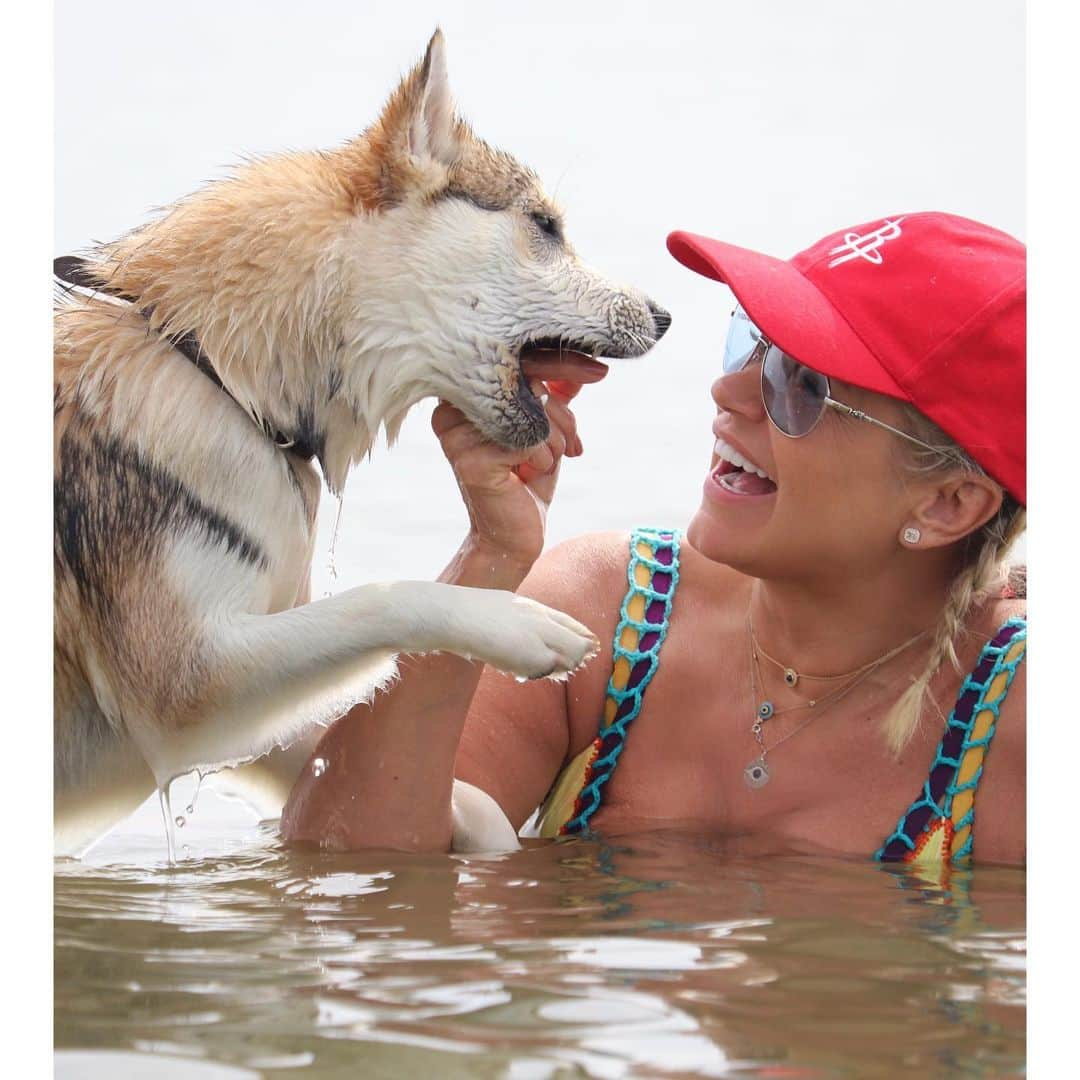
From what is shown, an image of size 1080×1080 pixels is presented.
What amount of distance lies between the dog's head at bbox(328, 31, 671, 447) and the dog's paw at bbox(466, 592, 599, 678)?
463mm

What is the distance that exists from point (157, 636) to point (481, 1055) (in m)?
1.41

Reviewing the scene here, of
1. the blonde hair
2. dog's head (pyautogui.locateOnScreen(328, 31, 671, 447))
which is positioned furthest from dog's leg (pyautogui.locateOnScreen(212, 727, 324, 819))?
the blonde hair

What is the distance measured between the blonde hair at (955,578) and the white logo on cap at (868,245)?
1.24 ft

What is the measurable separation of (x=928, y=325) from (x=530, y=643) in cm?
108

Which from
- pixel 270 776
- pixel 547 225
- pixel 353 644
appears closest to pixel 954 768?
pixel 353 644

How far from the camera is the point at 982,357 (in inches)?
125

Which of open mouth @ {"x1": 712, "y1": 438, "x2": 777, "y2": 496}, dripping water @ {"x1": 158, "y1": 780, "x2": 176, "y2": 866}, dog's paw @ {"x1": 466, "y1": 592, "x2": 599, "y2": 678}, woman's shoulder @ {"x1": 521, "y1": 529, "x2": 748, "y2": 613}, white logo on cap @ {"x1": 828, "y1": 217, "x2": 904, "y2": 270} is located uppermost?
white logo on cap @ {"x1": 828, "y1": 217, "x2": 904, "y2": 270}

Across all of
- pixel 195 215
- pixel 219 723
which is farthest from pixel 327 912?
pixel 195 215

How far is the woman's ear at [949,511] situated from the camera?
130 inches

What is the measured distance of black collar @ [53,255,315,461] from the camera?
3.13m

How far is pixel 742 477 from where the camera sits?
3467 mm

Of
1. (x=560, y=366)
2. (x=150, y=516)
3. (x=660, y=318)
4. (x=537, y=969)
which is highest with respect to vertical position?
(x=660, y=318)

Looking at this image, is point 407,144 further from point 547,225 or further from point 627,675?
point 627,675

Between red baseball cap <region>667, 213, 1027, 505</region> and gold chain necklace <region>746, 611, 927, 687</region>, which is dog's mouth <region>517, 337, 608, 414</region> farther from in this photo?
gold chain necklace <region>746, 611, 927, 687</region>
